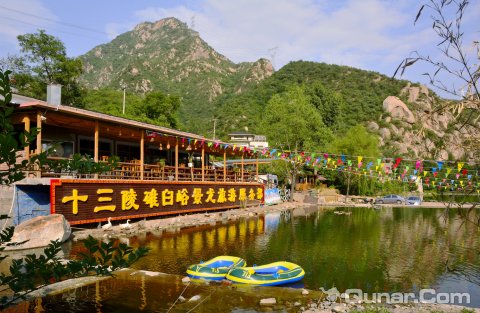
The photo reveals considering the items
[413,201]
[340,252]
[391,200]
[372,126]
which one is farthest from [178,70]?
[340,252]

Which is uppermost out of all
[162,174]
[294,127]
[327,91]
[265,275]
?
[327,91]

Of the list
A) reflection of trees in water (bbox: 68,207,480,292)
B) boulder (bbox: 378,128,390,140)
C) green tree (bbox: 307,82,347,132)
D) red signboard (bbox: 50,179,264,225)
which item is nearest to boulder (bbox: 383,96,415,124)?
reflection of trees in water (bbox: 68,207,480,292)

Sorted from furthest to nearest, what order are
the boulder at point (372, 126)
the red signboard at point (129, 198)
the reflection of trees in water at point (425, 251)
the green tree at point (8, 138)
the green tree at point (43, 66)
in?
the boulder at point (372, 126), the green tree at point (43, 66), the red signboard at point (129, 198), the reflection of trees in water at point (425, 251), the green tree at point (8, 138)

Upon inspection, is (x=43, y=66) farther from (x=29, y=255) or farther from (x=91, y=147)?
(x=29, y=255)

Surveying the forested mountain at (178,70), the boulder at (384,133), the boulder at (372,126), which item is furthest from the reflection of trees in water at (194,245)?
the boulder at (384,133)

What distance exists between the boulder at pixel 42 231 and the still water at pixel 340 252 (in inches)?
123

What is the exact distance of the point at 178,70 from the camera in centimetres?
11588

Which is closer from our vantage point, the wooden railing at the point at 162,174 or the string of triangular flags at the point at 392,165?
the string of triangular flags at the point at 392,165

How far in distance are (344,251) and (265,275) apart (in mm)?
6791

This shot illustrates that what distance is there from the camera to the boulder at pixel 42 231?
1353 cm

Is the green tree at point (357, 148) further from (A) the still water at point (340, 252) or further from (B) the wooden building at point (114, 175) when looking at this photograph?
(A) the still water at point (340, 252)

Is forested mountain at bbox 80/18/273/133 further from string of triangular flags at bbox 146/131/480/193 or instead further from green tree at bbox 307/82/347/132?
string of triangular flags at bbox 146/131/480/193

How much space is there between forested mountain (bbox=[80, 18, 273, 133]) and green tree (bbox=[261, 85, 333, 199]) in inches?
1139

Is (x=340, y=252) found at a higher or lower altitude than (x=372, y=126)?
lower
